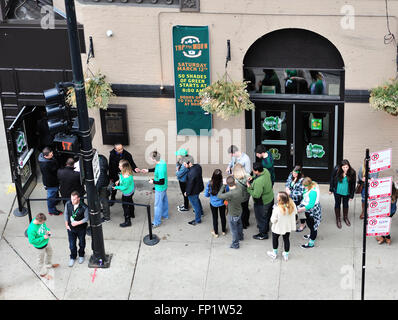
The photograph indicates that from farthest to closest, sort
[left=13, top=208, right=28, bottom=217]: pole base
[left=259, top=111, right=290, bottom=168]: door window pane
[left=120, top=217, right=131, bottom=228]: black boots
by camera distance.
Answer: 1. [left=259, top=111, right=290, bottom=168]: door window pane
2. [left=13, top=208, right=28, bottom=217]: pole base
3. [left=120, top=217, right=131, bottom=228]: black boots

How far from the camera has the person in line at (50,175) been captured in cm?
1455

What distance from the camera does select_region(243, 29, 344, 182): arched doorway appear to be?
1457 cm

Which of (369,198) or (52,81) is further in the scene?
(52,81)

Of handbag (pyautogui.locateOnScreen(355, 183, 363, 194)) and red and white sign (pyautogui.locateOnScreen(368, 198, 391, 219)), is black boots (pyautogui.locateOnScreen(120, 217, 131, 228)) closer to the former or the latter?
handbag (pyautogui.locateOnScreen(355, 183, 363, 194))

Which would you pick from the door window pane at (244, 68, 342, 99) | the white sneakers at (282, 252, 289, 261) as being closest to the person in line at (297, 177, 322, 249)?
the white sneakers at (282, 252, 289, 261)

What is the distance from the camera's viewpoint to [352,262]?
42.9 ft

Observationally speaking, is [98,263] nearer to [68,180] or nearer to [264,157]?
[68,180]

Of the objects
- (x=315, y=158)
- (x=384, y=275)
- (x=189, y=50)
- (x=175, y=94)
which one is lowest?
(x=384, y=275)

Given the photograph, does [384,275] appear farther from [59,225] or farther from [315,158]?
[59,225]

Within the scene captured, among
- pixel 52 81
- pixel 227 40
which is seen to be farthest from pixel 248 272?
pixel 52 81

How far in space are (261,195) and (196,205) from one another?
61.2 inches

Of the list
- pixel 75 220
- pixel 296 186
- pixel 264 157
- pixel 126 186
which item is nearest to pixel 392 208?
pixel 296 186

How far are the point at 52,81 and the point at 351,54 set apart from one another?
21.1 feet

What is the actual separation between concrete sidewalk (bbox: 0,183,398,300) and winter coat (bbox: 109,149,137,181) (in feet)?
3.73
